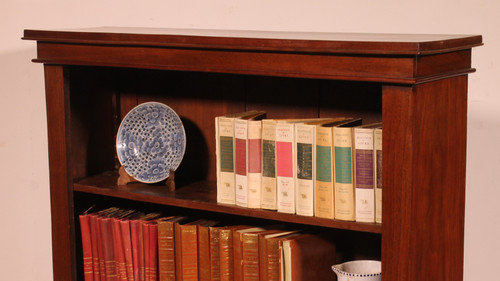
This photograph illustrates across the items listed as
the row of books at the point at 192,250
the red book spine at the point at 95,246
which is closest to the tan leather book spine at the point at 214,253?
the row of books at the point at 192,250

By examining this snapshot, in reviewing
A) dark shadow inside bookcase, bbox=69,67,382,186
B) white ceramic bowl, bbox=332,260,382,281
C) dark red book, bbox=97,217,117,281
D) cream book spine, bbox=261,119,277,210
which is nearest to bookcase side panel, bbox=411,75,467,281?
white ceramic bowl, bbox=332,260,382,281

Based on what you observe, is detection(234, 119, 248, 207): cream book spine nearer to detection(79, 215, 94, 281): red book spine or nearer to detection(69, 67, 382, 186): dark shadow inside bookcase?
detection(69, 67, 382, 186): dark shadow inside bookcase

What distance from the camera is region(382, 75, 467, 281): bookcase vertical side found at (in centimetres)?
176

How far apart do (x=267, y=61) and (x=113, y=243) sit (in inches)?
36.0

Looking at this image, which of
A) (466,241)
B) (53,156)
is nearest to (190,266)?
(53,156)

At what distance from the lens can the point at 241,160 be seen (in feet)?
7.06

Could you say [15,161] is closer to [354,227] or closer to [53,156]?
[53,156]

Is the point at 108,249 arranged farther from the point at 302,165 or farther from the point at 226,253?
the point at 302,165

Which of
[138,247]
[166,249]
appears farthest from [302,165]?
[138,247]

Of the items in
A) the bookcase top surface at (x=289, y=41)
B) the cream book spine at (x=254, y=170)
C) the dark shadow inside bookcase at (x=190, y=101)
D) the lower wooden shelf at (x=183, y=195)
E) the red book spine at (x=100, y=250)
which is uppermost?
the bookcase top surface at (x=289, y=41)

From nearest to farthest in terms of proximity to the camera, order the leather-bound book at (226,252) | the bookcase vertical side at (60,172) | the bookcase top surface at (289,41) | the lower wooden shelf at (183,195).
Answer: the bookcase top surface at (289,41) < the lower wooden shelf at (183,195) < the leather-bound book at (226,252) < the bookcase vertical side at (60,172)

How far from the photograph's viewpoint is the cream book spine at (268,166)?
6.82ft

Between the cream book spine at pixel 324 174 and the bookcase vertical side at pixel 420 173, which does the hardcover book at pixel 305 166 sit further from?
the bookcase vertical side at pixel 420 173

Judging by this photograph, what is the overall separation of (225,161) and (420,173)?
64cm
